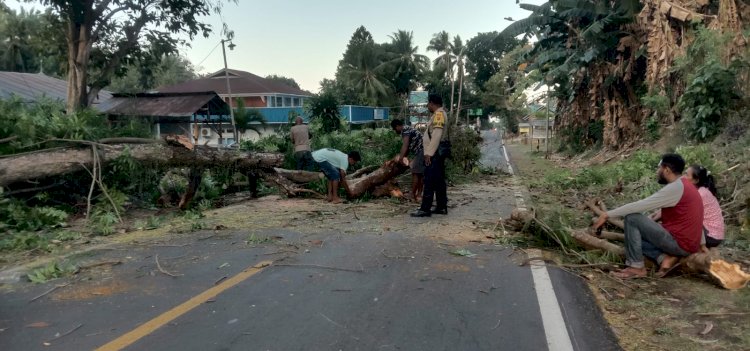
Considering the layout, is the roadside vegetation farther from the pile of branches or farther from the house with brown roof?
the house with brown roof

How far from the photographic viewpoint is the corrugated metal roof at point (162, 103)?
27.7m

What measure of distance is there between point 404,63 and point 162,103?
142ft

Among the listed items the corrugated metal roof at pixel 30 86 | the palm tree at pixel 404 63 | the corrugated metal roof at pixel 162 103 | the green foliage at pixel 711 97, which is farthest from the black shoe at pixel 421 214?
the palm tree at pixel 404 63

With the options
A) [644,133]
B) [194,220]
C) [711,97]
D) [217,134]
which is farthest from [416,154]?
[217,134]

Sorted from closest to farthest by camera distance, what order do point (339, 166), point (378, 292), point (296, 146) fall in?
point (378, 292) → point (339, 166) → point (296, 146)

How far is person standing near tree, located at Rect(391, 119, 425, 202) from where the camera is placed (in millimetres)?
10555

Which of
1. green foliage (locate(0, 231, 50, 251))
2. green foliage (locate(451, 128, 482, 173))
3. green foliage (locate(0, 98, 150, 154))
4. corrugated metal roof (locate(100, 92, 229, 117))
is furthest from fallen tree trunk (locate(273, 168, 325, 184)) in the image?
corrugated metal roof (locate(100, 92, 229, 117))

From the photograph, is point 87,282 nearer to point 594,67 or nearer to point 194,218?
point 194,218

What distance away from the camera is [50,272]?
5449 mm

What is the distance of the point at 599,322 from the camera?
4352 millimetres

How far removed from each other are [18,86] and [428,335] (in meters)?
28.8

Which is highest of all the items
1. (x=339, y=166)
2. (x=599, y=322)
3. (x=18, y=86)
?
(x=18, y=86)

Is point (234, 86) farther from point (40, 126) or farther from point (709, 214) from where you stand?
point (709, 214)

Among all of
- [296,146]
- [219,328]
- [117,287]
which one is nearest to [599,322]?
[219,328]
